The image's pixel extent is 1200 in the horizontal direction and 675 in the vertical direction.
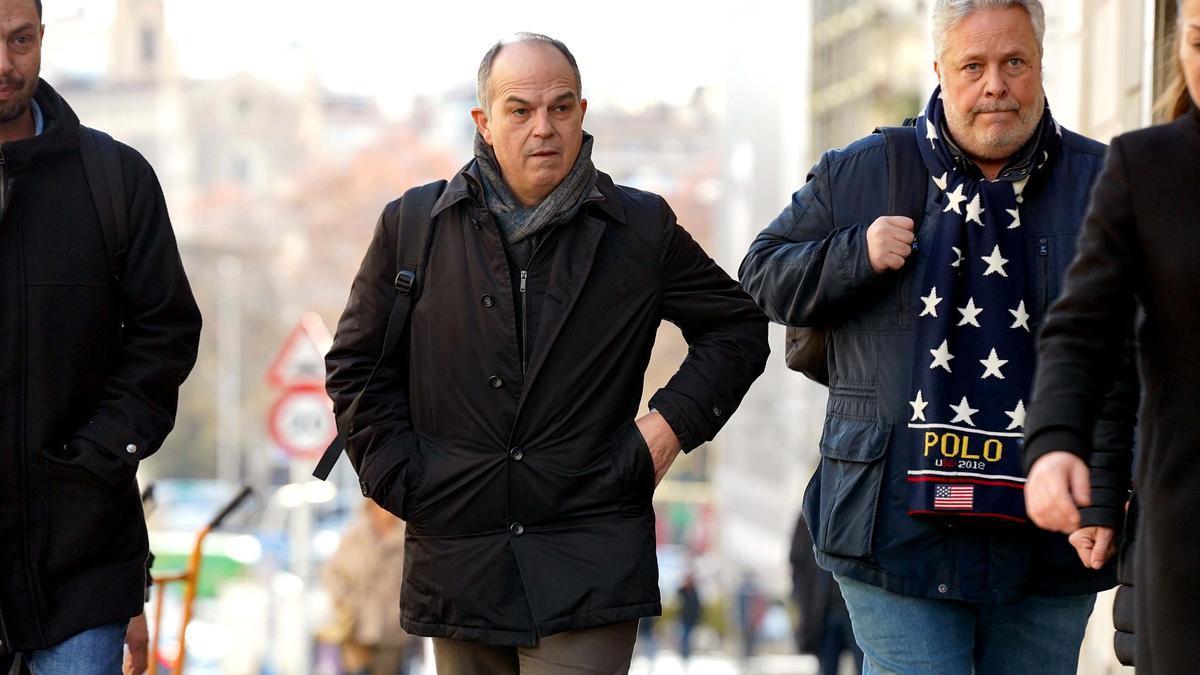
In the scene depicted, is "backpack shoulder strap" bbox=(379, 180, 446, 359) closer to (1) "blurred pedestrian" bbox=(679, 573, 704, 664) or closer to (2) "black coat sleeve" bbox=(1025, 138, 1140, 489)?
(2) "black coat sleeve" bbox=(1025, 138, 1140, 489)

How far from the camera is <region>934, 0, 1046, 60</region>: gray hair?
4914mm

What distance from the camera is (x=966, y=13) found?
493cm

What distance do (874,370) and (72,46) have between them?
103 m

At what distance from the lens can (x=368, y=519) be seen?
41.6 feet

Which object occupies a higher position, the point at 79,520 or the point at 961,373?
the point at 961,373

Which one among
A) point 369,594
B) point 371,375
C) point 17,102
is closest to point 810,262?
point 371,375

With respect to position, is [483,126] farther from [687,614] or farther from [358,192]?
[358,192]

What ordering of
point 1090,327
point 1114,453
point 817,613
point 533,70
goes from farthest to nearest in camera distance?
point 817,613 → point 533,70 → point 1114,453 → point 1090,327

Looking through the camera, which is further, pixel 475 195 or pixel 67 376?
pixel 475 195

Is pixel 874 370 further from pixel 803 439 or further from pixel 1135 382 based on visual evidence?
pixel 803 439

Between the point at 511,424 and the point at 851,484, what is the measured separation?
0.81 metres

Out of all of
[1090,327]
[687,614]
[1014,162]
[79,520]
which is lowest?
[687,614]

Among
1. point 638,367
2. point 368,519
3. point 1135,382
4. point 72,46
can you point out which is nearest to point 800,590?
point 368,519

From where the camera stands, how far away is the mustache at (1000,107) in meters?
4.90
